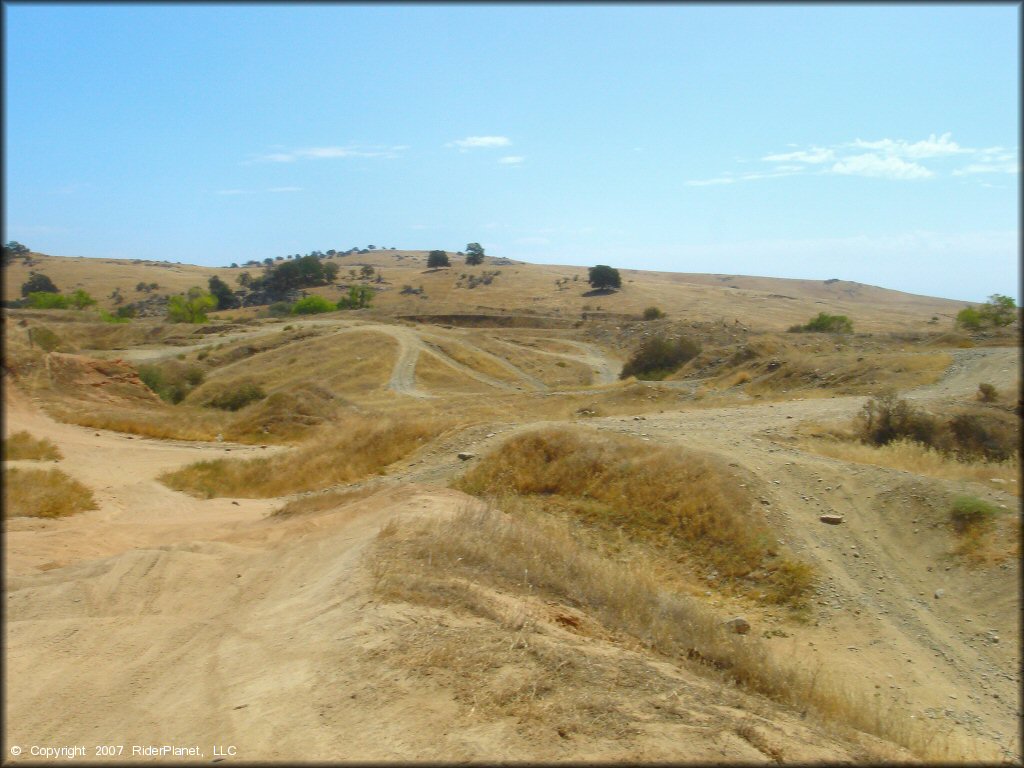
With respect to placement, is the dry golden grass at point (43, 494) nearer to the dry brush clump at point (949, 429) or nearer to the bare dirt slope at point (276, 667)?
the bare dirt slope at point (276, 667)

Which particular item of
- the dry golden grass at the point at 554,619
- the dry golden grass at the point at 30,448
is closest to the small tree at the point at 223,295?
the dry golden grass at the point at 30,448

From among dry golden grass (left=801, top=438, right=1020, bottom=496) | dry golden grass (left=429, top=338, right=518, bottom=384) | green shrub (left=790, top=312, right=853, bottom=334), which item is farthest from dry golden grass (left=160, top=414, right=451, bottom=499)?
green shrub (left=790, top=312, right=853, bottom=334)

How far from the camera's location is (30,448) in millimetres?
16812

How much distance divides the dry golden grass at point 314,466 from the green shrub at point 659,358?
26431 millimetres

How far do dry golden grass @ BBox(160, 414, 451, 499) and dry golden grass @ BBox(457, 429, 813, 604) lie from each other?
3.51 m

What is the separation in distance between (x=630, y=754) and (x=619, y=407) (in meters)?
20.8

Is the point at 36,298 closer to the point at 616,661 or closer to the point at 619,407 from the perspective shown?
the point at 619,407

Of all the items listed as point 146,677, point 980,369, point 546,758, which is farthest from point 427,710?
point 980,369

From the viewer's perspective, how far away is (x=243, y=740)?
194 inches

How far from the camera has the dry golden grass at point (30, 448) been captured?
16.2m

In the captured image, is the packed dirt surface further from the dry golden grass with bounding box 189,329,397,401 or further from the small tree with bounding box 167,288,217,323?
the small tree with bounding box 167,288,217,323

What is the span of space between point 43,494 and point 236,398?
18382 millimetres

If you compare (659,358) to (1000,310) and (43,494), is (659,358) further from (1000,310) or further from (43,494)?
(43,494)

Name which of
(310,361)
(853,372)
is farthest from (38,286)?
(853,372)
